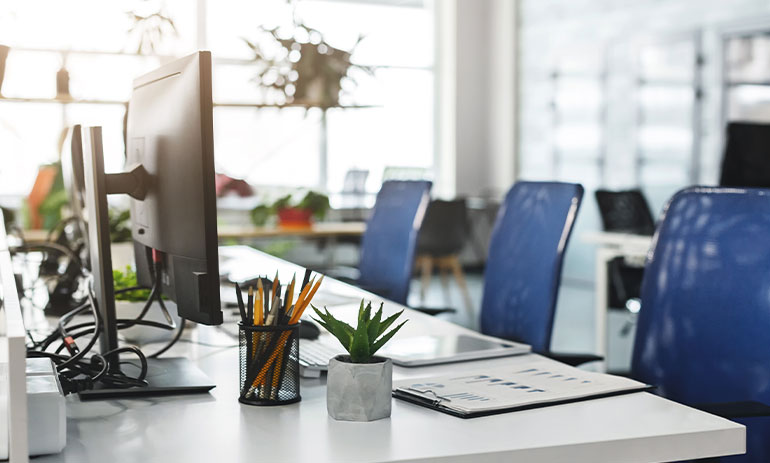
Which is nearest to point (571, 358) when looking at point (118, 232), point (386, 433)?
point (386, 433)

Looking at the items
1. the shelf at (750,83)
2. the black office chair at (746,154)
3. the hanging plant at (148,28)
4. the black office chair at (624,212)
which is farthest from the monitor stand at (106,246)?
the shelf at (750,83)

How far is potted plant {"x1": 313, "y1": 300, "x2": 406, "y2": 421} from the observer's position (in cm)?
116

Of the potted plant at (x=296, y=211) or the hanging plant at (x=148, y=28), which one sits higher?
the hanging plant at (x=148, y=28)

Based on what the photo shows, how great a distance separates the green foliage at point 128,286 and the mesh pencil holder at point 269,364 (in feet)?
1.87

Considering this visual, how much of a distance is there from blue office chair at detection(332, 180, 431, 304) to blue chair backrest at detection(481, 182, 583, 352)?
489 mm

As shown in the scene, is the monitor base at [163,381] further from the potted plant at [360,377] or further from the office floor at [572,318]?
the office floor at [572,318]

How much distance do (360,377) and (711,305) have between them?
2.62 ft

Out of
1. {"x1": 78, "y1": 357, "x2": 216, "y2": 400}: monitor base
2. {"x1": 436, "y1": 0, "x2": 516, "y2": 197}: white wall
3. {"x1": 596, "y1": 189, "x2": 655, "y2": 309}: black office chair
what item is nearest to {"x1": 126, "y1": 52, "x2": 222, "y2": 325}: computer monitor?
{"x1": 78, "y1": 357, "x2": 216, "y2": 400}: monitor base

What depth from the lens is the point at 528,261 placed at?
7.36ft

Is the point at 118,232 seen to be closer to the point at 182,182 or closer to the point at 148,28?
the point at 182,182

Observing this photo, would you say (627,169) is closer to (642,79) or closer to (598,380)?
(642,79)

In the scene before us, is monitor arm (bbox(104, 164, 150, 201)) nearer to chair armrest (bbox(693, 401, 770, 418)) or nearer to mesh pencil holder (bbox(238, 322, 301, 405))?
mesh pencil holder (bbox(238, 322, 301, 405))

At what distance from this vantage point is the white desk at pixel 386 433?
3.40 feet

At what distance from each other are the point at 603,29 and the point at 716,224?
5.81m
